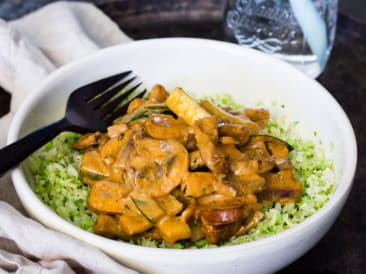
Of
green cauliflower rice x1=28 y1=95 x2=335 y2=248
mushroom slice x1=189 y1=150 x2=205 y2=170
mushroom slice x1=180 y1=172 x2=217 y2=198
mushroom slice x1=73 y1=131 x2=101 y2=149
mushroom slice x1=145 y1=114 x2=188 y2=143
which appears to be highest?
mushroom slice x1=145 y1=114 x2=188 y2=143

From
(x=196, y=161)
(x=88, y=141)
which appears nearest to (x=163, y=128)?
(x=196, y=161)

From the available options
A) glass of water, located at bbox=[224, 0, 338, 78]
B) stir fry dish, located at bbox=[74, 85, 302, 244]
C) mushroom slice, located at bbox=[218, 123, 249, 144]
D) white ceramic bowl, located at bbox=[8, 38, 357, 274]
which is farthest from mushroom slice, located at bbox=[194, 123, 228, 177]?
glass of water, located at bbox=[224, 0, 338, 78]

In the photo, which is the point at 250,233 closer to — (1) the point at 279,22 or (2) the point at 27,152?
(2) the point at 27,152

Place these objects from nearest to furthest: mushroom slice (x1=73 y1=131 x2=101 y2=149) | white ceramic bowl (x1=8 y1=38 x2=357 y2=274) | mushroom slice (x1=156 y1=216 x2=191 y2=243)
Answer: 1. white ceramic bowl (x1=8 y1=38 x2=357 y2=274)
2. mushroom slice (x1=156 y1=216 x2=191 y2=243)
3. mushroom slice (x1=73 y1=131 x2=101 y2=149)

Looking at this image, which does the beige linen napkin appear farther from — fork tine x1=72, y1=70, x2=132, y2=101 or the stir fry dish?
fork tine x1=72, y1=70, x2=132, y2=101

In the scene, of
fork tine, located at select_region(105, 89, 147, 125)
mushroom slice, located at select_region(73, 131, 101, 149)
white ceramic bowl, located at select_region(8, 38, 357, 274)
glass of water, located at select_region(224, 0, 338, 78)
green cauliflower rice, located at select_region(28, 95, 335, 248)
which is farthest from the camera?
glass of water, located at select_region(224, 0, 338, 78)

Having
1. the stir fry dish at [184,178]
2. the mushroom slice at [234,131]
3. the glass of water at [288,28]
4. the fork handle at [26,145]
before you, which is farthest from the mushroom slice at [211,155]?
the glass of water at [288,28]

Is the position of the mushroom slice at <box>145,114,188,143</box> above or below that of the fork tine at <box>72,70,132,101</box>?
above

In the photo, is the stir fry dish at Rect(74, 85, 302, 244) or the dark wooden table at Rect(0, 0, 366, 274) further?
the dark wooden table at Rect(0, 0, 366, 274)
